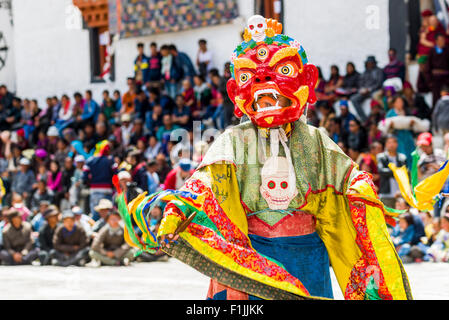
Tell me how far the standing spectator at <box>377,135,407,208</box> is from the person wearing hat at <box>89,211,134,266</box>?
309 centimetres

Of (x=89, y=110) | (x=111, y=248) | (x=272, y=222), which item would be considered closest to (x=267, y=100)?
(x=272, y=222)

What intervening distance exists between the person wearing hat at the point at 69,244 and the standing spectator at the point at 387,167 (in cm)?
366

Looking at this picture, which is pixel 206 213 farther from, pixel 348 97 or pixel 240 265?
pixel 348 97

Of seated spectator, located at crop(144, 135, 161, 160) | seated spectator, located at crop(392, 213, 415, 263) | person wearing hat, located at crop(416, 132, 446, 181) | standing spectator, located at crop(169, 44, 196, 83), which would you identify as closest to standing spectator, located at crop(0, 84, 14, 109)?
standing spectator, located at crop(169, 44, 196, 83)

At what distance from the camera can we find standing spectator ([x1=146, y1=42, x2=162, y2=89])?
15.5 m

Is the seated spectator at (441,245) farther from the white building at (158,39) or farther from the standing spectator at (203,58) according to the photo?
the standing spectator at (203,58)

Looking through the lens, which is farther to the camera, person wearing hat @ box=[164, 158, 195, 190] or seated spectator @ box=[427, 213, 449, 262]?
person wearing hat @ box=[164, 158, 195, 190]

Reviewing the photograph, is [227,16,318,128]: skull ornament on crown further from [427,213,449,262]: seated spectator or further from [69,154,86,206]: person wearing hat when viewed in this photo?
[69,154,86,206]: person wearing hat

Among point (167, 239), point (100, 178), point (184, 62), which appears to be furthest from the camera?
point (184, 62)

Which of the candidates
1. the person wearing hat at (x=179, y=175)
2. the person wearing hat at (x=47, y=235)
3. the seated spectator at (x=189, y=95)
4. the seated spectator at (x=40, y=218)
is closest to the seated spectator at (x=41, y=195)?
the seated spectator at (x=40, y=218)

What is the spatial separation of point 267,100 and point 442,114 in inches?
264

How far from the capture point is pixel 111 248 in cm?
1103

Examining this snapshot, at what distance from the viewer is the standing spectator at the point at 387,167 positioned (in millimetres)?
9992

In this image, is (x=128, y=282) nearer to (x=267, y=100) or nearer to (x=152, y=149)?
(x=152, y=149)
